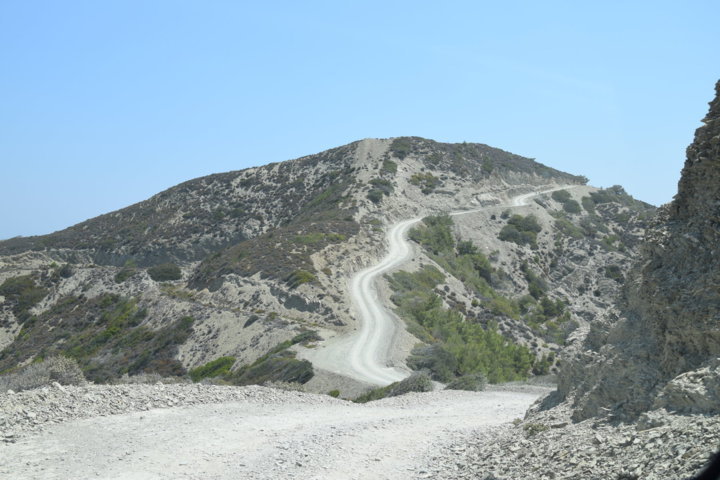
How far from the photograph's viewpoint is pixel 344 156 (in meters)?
107

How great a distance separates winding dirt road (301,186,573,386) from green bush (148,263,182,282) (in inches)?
978

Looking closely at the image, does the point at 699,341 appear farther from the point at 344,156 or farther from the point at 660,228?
the point at 344,156

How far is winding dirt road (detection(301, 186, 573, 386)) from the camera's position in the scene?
3228 cm

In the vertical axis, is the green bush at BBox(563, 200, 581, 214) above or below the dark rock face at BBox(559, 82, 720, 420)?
above

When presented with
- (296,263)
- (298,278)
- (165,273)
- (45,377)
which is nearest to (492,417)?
(45,377)

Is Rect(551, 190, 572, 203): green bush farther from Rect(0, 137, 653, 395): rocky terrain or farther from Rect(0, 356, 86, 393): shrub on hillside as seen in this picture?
Rect(0, 356, 86, 393): shrub on hillside

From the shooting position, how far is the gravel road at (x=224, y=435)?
12445mm

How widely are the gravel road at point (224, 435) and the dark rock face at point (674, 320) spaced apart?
390 centimetres

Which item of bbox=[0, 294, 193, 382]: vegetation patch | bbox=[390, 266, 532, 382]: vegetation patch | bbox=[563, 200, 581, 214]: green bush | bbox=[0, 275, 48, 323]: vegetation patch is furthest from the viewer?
bbox=[563, 200, 581, 214]: green bush

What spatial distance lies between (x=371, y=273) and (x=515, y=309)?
16.0 metres

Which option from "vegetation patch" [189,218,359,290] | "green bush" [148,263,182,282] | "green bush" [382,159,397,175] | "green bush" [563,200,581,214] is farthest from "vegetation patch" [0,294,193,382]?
"green bush" [563,200,581,214]

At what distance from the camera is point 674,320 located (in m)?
10.6

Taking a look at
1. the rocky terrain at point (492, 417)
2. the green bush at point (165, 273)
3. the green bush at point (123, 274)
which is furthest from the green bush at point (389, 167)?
the rocky terrain at point (492, 417)

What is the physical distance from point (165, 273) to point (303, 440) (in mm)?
58407
